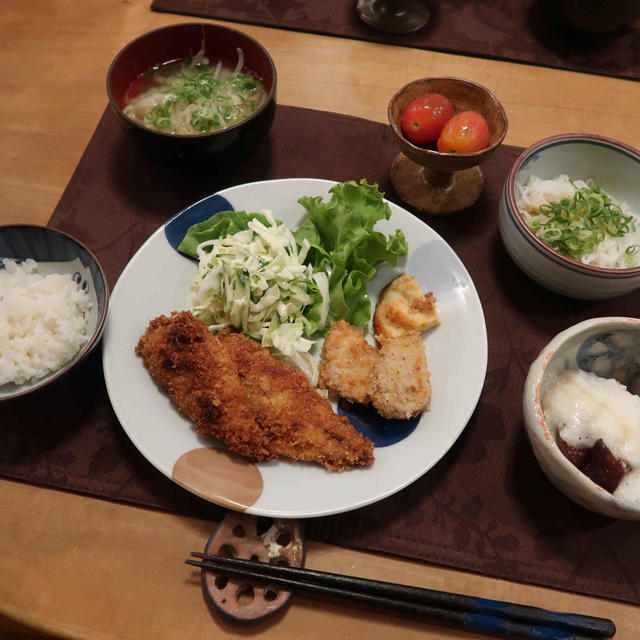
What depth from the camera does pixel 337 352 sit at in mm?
1764

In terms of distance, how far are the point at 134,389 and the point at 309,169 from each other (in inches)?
47.3

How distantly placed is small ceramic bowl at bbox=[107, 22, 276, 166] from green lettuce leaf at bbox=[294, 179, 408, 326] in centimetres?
35

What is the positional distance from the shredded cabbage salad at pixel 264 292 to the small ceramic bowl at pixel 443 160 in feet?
1.84

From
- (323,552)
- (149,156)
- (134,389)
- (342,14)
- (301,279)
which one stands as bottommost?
(323,552)

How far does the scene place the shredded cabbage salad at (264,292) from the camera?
185cm

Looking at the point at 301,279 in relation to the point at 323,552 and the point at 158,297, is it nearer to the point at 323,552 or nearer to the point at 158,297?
the point at 158,297

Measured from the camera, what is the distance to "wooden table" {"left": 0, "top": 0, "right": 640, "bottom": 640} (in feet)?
4.86

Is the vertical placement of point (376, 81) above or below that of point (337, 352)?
above

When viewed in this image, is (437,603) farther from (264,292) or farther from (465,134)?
(465,134)

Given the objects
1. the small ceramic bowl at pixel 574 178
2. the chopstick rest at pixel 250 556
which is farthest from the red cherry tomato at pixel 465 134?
the chopstick rest at pixel 250 556

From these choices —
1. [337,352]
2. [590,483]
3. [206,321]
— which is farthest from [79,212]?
[590,483]

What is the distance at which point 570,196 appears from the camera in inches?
80.5

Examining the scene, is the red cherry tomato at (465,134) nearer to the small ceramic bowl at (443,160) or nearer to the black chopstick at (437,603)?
the small ceramic bowl at (443,160)

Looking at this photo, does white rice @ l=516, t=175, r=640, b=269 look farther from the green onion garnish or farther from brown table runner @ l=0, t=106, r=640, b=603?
brown table runner @ l=0, t=106, r=640, b=603
